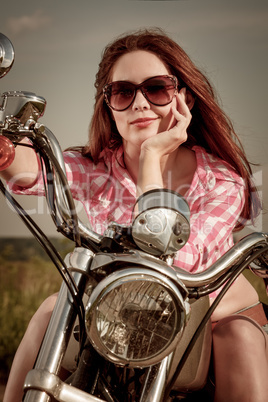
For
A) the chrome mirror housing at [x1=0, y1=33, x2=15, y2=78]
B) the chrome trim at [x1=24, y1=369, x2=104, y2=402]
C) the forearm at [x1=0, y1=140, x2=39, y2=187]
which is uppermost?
the chrome mirror housing at [x1=0, y1=33, x2=15, y2=78]

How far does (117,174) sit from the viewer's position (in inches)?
67.2

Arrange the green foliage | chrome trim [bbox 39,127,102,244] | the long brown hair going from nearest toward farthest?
chrome trim [bbox 39,127,102,244] → the long brown hair → the green foliage

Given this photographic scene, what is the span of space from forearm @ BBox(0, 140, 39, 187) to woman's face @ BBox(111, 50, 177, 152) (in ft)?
1.10

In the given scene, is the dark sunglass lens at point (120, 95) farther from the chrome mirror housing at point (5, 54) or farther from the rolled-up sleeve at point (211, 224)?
the chrome mirror housing at point (5, 54)

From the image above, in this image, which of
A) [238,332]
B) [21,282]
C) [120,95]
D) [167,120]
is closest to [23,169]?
[120,95]

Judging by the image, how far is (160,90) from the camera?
1513mm

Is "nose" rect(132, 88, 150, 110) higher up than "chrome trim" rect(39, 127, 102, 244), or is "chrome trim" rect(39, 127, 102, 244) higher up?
"nose" rect(132, 88, 150, 110)

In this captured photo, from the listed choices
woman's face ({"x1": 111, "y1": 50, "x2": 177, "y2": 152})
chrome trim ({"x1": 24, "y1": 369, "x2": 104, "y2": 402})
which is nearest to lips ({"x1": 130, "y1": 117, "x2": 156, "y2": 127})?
woman's face ({"x1": 111, "y1": 50, "x2": 177, "y2": 152})

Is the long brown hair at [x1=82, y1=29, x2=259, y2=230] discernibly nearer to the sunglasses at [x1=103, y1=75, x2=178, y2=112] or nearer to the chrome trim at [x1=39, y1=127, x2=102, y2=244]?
the sunglasses at [x1=103, y1=75, x2=178, y2=112]

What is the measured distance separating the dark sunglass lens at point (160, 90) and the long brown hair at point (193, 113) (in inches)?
9.6

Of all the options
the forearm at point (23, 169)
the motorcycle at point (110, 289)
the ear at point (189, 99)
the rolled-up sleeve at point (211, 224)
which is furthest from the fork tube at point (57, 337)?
the ear at point (189, 99)

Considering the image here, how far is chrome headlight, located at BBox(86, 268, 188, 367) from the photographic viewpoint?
0.71 m

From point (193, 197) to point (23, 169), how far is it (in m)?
0.54

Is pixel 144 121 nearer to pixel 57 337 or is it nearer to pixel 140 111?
pixel 140 111
